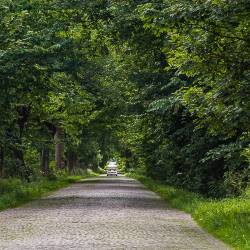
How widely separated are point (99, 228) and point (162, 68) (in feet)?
52.7

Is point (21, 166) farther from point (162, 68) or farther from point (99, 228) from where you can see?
point (99, 228)

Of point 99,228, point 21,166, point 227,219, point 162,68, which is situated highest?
point 162,68

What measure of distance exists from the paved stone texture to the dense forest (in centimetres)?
292

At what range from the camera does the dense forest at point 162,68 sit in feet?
46.0

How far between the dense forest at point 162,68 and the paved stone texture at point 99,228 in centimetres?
292

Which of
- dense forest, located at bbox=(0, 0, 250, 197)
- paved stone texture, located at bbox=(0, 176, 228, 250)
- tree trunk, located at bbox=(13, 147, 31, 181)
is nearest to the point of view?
paved stone texture, located at bbox=(0, 176, 228, 250)

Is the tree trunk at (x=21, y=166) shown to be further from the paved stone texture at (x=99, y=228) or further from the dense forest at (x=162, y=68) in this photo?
the paved stone texture at (x=99, y=228)

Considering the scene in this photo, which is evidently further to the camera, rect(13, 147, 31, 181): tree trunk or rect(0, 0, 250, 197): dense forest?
rect(13, 147, 31, 181): tree trunk

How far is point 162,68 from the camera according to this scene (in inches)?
1178

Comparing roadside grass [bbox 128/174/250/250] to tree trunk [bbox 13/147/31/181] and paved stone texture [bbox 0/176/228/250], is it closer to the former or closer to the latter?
paved stone texture [bbox 0/176/228/250]

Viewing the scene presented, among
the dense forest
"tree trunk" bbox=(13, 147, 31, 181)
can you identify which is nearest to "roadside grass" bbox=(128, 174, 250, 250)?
the dense forest

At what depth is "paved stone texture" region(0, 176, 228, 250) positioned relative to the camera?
1216 centimetres

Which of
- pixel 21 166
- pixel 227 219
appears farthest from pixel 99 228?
pixel 21 166

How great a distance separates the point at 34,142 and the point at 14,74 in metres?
17.1
